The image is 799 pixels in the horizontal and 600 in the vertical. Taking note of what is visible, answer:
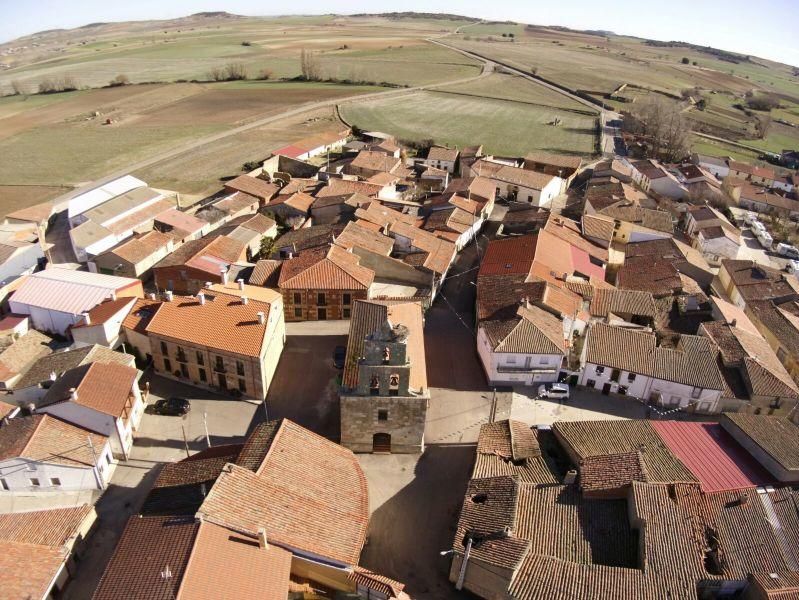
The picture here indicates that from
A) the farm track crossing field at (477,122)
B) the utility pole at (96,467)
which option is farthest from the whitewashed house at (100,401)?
the farm track crossing field at (477,122)

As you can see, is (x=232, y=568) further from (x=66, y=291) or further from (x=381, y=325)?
(x=66, y=291)

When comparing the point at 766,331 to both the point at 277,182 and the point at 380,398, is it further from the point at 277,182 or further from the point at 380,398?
the point at 277,182

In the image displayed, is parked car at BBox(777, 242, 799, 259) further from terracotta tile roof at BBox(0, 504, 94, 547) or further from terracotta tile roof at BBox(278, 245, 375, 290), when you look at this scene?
terracotta tile roof at BBox(0, 504, 94, 547)

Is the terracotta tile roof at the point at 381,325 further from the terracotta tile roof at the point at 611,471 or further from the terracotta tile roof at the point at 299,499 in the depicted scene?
the terracotta tile roof at the point at 611,471

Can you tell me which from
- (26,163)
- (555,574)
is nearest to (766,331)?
(555,574)

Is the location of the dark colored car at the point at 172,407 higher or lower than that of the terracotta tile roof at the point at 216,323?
lower
